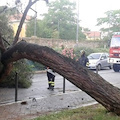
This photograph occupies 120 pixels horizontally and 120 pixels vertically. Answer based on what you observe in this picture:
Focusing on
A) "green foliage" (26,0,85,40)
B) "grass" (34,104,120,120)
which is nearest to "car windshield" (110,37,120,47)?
"grass" (34,104,120,120)

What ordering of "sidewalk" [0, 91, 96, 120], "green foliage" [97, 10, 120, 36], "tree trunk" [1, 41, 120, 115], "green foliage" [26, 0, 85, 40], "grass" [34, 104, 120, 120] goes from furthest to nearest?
1. "green foliage" [97, 10, 120, 36]
2. "green foliage" [26, 0, 85, 40]
3. "sidewalk" [0, 91, 96, 120]
4. "tree trunk" [1, 41, 120, 115]
5. "grass" [34, 104, 120, 120]

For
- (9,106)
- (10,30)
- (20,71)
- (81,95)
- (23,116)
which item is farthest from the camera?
(10,30)

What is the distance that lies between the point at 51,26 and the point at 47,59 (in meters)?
38.3

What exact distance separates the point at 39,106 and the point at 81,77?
6.97ft

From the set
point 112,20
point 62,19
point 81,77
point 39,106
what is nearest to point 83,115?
point 81,77

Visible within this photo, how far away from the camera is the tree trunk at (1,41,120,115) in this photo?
6.25 meters

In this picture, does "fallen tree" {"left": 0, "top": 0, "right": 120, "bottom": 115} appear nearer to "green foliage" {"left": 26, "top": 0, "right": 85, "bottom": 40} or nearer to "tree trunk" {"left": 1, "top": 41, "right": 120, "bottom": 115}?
"tree trunk" {"left": 1, "top": 41, "right": 120, "bottom": 115}

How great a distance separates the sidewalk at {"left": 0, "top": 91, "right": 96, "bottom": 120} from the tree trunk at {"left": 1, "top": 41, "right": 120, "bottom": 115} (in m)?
1.45

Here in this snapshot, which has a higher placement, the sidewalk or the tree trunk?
the tree trunk

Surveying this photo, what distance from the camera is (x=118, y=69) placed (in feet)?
68.4

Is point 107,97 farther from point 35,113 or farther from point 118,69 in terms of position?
point 118,69

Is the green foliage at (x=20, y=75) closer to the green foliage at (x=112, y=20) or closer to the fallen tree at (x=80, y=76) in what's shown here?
the fallen tree at (x=80, y=76)

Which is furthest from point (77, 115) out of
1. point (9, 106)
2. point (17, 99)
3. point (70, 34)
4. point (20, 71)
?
point (70, 34)

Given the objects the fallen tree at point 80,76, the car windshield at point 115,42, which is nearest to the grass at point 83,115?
the fallen tree at point 80,76
